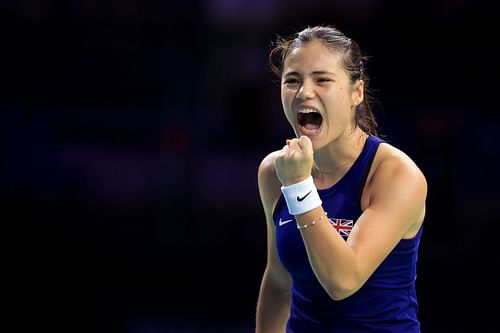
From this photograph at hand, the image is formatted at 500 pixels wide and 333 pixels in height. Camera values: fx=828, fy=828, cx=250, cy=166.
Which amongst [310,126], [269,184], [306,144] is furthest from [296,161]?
[269,184]

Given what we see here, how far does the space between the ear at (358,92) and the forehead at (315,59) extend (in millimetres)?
103

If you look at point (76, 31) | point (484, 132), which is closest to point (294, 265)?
point (484, 132)

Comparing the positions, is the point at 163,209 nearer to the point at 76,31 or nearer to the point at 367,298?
the point at 76,31

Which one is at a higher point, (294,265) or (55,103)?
(55,103)

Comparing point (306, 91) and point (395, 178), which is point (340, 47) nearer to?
point (306, 91)

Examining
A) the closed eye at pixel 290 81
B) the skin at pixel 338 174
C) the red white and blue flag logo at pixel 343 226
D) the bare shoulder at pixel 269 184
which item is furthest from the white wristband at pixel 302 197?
the bare shoulder at pixel 269 184

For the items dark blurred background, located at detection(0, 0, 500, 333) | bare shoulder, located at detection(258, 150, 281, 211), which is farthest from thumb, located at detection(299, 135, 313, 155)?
dark blurred background, located at detection(0, 0, 500, 333)

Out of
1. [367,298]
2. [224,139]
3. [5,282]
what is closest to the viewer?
[367,298]

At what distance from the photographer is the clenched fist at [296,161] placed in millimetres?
2350

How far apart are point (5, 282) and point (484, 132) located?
11.9ft

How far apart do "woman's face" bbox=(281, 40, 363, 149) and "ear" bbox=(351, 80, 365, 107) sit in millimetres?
35

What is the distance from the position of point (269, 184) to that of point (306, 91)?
0.51m

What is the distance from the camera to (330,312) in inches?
99.8

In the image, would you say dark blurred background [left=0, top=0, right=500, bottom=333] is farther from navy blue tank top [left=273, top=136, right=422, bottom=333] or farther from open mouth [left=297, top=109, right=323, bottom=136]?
open mouth [left=297, top=109, right=323, bottom=136]
